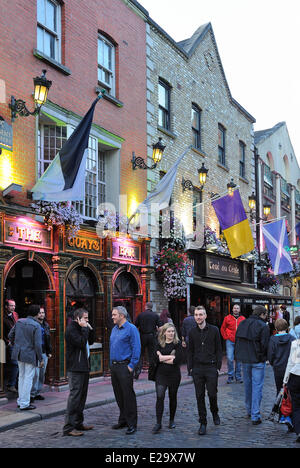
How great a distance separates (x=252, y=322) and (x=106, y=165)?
768cm

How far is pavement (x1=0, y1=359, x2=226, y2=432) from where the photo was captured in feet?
27.7

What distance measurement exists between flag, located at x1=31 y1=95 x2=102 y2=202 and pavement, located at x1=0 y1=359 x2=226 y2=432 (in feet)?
12.7

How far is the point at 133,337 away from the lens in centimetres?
782

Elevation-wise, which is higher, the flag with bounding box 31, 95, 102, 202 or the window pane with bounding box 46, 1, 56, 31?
the window pane with bounding box 46, 1, 56, 31

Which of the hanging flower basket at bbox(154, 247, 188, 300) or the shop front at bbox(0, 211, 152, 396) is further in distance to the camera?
the hanging flower basket at bbox(154, 247, 188, 300)

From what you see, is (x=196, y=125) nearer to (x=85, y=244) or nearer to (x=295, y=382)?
(x=85, y=244)

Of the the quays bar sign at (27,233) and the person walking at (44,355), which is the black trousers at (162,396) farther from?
the the quays bar sign at (27,233)

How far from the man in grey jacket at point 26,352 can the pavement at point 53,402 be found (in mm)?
347

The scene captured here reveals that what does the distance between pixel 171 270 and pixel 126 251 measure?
5.77ft

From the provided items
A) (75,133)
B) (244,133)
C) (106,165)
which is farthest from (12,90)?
(244,133)

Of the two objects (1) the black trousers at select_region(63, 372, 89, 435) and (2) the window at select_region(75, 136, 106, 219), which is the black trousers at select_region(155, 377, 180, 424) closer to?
(1) the black trousers at select_region(63, 372, 89, 435)

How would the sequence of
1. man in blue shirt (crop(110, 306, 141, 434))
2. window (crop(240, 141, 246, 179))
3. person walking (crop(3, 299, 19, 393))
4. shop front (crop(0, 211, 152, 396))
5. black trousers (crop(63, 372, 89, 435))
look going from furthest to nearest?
1. window (crop(240, 141, 246, 179))
2. shop front (crop(0, 211, 152, 396))
3. person walking (crop(3, 299, 19, 393))
4. man in blue shirt (crop(110, 306, 141, 434))
5. black trousers (crop(63, 372, 89, 435))

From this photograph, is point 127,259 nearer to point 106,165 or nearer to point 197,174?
point 106,165

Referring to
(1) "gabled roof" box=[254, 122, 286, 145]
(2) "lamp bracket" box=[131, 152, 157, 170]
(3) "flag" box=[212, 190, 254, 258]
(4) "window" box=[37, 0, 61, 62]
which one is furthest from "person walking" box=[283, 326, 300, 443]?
(1) "gabled roof" box=[254, 122, 286, 145]
